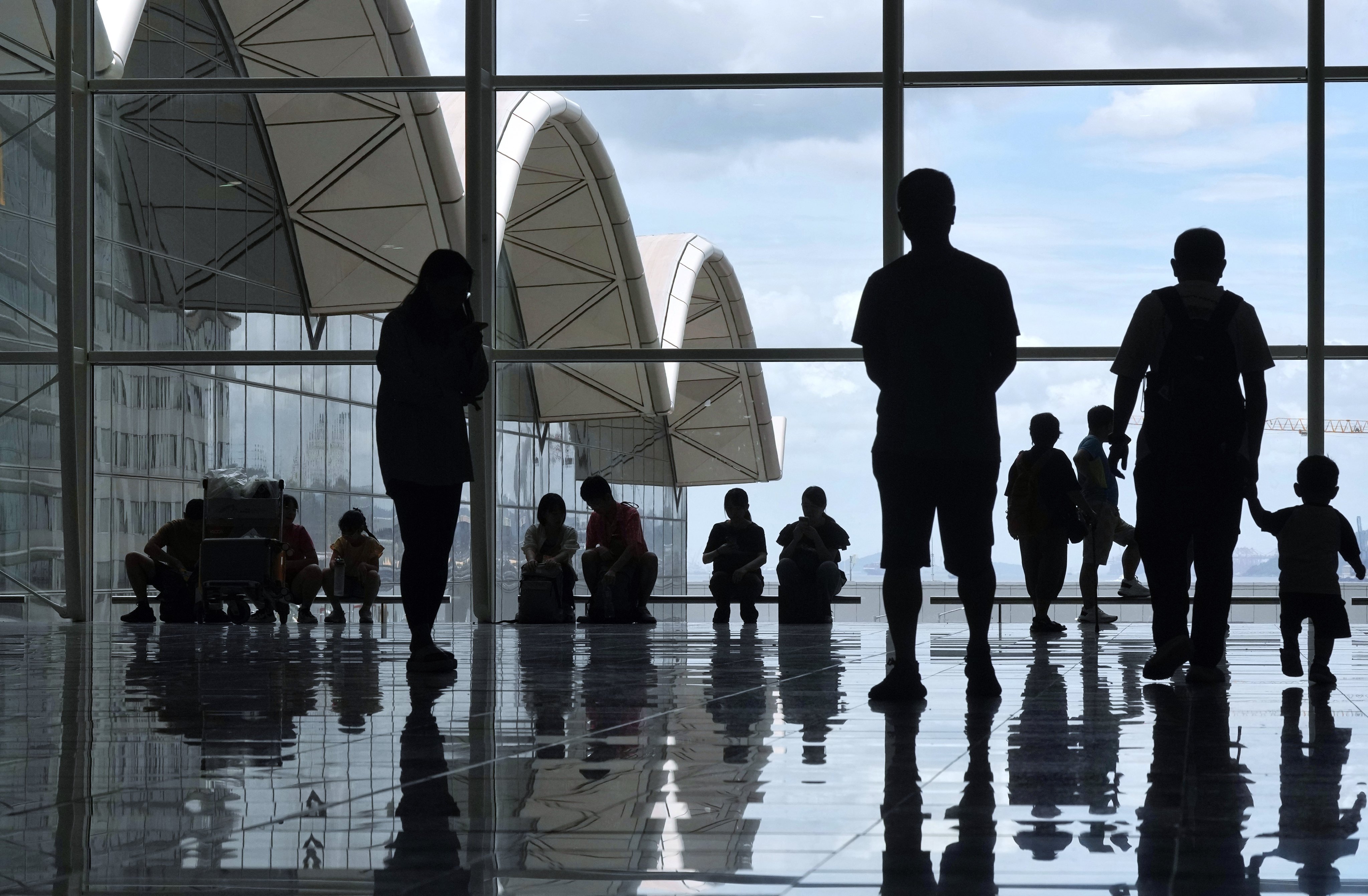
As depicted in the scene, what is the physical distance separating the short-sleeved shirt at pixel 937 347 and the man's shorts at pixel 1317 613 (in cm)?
144

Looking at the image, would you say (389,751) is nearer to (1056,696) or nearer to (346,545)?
(1056,696)

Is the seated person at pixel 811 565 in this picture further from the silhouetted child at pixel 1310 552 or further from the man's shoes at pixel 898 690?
the man's shoes at pixel 898 690

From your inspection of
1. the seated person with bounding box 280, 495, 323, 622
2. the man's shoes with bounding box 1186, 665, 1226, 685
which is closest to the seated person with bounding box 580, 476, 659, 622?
the seated person with bounding box 280, 495, 323, 622

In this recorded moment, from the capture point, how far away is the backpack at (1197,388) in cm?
480

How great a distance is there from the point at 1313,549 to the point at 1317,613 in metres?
0.22

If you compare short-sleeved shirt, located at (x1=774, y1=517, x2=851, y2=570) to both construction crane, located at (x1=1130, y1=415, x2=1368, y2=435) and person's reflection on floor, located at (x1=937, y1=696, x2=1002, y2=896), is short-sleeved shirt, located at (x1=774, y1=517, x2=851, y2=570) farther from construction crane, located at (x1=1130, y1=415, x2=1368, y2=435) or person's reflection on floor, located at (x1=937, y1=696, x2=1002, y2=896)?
person's reflection on floor, located at (x1=937, y1=696, x2=1002, y2=896)

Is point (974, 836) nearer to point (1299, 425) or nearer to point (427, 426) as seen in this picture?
point (427, 426)

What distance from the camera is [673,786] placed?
2410 mm

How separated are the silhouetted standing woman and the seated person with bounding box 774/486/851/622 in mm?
5568

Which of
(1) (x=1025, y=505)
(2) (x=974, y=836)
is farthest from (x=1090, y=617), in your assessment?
(2) (x=974, y=836)

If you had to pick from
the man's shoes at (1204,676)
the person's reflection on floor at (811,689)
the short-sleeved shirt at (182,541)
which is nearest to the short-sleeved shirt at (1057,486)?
the person's reflection on floor at (811,689)

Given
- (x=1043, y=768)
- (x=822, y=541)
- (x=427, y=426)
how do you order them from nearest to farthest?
(x=1043, y=768) → (x=427, y=426) → (x=822, y=541)

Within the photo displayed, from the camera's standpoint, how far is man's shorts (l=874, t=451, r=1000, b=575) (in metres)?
4.22

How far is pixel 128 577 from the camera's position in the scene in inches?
499
